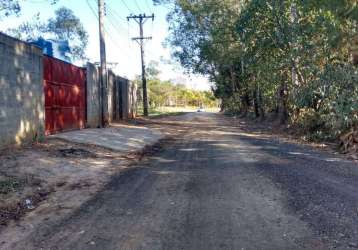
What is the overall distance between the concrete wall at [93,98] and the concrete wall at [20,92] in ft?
22.5

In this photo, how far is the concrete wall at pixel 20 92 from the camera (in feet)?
38.8

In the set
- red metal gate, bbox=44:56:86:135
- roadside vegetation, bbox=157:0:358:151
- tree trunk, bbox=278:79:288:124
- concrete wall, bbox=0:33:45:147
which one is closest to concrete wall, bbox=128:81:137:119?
roadside vegetation, bbox=157:0:358:151

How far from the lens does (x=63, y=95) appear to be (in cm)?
1802

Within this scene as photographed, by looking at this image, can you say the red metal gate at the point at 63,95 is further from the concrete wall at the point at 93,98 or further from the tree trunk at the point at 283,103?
the tree trunk at the point at 283,103

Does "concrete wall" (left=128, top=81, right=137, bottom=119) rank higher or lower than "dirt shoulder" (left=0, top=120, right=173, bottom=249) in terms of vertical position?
higher

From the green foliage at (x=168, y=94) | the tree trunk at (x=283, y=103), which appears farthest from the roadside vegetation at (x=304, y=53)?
the green foliage at (x=168, y=94)

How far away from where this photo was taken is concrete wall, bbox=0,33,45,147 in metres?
11.8

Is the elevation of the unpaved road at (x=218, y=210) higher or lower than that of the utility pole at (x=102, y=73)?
lower

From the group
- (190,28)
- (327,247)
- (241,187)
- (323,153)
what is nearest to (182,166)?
(241,187)

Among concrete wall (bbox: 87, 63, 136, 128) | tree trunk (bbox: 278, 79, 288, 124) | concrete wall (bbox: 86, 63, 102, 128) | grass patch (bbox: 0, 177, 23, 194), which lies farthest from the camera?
tree trunk (bbox: 278, 79, 288, 124)

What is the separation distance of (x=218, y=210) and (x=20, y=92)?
27.9 feet

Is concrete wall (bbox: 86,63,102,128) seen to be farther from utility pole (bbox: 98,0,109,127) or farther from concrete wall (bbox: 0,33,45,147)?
concrete wall (bbox: 0,33,45,147)

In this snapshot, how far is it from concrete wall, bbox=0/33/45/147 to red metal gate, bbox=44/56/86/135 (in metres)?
1.36

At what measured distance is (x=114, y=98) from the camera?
3109 cm
